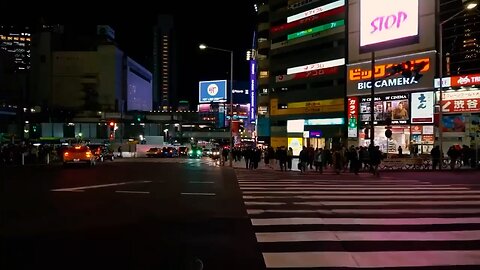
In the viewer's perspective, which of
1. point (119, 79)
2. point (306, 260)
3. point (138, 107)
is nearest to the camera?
point (306, 260)

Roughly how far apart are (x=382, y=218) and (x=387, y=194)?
18.2ft

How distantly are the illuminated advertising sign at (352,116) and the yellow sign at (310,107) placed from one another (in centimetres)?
805

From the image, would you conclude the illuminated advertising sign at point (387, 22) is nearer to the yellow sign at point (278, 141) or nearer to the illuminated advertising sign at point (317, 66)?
the illuminated advertising sign at point (317, 66)

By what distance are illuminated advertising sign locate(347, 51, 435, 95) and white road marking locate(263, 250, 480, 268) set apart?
3143cm

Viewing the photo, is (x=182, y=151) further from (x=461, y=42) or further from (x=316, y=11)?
(x=461, y=42)

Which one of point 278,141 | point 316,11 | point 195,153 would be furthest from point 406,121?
point 195,153

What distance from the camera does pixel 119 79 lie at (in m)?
140

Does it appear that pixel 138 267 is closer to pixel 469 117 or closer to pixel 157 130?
pixel 469 117

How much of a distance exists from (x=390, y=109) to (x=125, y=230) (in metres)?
39.2

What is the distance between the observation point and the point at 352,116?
50.8 m

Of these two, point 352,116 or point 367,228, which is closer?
point 367,228

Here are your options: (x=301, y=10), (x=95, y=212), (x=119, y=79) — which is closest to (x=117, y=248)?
(x=95, y=212)

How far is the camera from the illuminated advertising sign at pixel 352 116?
165 ft

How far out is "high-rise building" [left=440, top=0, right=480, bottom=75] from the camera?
1542 inches
